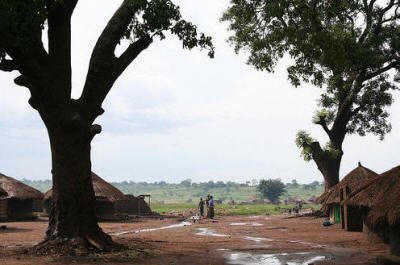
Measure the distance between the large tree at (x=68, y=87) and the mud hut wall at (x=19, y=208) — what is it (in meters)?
23.1

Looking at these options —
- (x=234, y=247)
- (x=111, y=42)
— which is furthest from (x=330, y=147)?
(x=111, y=42)

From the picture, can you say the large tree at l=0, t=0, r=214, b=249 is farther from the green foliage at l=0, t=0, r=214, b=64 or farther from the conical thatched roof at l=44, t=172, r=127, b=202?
the conical thatched roof at l=44, t=172, r=127, b=202

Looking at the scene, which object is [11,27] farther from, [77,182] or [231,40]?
[231,40]

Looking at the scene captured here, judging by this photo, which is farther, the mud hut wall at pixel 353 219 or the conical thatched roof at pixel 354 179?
the conical thatched roof at pixel 354 179

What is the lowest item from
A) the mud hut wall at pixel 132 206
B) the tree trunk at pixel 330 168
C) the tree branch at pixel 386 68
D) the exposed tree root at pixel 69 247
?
the exposed tree root at pixel 69 247

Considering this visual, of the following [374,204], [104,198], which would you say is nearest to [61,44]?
[374,204]

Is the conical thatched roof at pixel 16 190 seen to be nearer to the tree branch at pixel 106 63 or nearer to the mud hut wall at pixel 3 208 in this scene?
the mud hut wall at pixel 3 208

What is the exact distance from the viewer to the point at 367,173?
2606cm

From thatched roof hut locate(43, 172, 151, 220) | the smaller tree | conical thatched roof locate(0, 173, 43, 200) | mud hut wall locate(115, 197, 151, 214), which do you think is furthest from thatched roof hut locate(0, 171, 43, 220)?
the smaller tree

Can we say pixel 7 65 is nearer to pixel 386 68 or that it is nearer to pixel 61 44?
pixel 61 44

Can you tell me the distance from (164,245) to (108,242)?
284cm

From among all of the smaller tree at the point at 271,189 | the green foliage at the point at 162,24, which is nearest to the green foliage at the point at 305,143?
the green foliage at the point at 162,24

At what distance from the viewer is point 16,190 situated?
35.2m

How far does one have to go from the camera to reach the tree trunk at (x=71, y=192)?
1396cm
